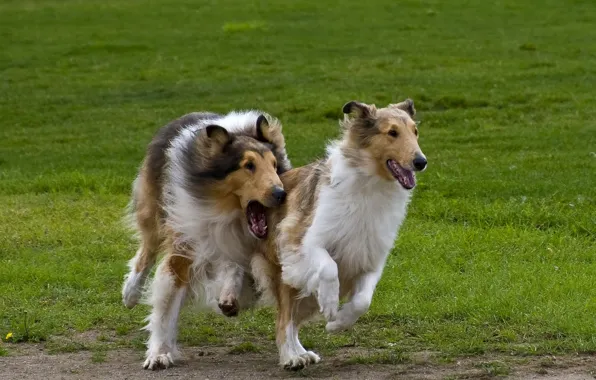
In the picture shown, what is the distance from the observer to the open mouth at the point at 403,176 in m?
7.82

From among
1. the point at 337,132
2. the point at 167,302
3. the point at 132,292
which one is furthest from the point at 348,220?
the point at 337,132

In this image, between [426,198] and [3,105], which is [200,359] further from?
[3,105]

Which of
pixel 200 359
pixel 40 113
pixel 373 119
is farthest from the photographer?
pixel 40 113

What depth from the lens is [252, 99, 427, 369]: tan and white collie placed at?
7.87 metres

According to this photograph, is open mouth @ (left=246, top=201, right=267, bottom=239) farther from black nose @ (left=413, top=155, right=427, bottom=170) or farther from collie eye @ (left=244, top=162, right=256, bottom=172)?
black nose @ (left=413, top=155, right=427, bottom=170)

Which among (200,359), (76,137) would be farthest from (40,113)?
(200,359)

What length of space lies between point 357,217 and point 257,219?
1.01 m

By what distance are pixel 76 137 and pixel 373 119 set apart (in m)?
12.7

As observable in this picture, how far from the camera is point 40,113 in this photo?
22.3 meters

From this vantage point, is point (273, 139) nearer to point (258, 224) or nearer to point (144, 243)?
point (258, 224)

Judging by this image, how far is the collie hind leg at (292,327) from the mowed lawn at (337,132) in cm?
50

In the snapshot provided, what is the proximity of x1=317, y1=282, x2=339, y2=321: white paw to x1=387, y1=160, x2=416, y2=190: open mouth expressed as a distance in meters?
0.87

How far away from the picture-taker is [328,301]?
25.7 ft

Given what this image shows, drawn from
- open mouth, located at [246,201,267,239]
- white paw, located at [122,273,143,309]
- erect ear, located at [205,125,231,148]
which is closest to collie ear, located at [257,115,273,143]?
erect ear, located at [205,125,231,148]
